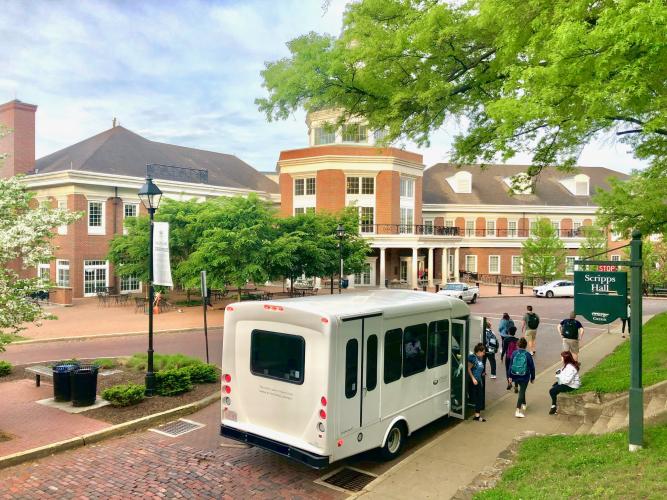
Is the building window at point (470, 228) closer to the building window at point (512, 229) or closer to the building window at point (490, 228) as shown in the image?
the building window at point (490, 228)

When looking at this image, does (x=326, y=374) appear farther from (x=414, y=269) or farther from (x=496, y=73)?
(x=414, y=269)

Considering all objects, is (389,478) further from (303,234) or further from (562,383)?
(303,234)

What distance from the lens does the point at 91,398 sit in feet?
37.3

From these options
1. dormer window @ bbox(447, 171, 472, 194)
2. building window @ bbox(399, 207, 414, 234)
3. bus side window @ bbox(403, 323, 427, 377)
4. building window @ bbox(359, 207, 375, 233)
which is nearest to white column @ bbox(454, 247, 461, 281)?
building window @ bbox(399, 207, 414, 234)

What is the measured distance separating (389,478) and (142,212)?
35318 mm

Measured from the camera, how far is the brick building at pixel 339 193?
3628cm

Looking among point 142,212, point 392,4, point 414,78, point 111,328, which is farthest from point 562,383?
point 142,212

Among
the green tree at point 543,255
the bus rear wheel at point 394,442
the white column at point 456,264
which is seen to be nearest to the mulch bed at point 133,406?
the bus rear wheel at point 394,442

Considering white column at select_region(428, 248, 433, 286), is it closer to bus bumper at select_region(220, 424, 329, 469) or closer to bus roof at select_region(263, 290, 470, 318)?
bus roof at select_region(263, 290, 470, 318)

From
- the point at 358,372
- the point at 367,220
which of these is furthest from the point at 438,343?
the point at 367,220

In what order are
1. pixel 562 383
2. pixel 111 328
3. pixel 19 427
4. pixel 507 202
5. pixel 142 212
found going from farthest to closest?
pixel 507 202
pixel 142 212
pixel 111 328
pixel 562 383
pixel 19 427

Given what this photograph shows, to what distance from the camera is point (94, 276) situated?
3662cm

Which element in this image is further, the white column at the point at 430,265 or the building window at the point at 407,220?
the building window at the point at 407,220

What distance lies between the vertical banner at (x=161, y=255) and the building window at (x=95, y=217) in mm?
26054
